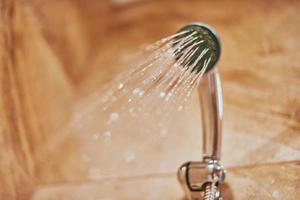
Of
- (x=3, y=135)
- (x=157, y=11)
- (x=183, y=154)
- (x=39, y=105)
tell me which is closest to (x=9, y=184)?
(x=3, y=135)

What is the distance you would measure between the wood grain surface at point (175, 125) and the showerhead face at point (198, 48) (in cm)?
20

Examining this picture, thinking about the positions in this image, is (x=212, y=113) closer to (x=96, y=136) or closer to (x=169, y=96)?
(x=169, y=96)

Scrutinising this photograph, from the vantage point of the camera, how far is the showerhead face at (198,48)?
66 centimetres

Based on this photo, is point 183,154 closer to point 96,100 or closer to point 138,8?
point 96,100

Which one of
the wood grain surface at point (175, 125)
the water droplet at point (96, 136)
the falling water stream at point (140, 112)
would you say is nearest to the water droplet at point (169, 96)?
the falling water stream at point (140, 112)

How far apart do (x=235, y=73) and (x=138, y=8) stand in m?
0.41

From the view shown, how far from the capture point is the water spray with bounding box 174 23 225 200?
0.66m

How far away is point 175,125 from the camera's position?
93 cm

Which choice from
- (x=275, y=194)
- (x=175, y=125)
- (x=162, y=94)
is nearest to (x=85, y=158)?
(x=175, y=125)

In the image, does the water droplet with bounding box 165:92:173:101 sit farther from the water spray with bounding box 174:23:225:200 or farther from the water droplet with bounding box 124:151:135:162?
the water droplet with bounding box 124:151:135:162

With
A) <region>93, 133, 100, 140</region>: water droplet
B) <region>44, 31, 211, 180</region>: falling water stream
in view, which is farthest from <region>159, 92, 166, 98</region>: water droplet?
<region>93, 133, 100, 140</region>: water droplet

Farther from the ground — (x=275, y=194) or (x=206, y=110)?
(x=206, y=110)

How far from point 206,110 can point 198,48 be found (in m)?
0.12

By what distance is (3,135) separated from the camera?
0.79 metres
